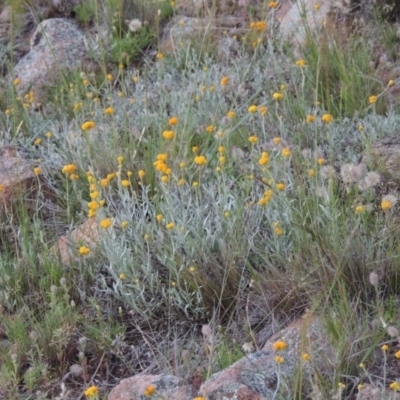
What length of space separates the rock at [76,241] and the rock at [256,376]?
1.04 m

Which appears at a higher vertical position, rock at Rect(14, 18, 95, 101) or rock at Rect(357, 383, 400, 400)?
rock at Rect(14, 18, 95, 101)

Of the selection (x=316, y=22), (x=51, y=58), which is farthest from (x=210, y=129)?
(x=51, y=58)

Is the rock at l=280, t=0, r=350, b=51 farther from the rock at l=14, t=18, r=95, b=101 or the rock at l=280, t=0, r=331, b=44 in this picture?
the rock at l=14, t=18, r=95, b=101

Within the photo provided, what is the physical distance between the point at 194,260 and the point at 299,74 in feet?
6.36

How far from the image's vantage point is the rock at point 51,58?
5441 mm

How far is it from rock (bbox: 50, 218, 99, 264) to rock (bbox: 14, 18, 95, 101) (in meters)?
1.77

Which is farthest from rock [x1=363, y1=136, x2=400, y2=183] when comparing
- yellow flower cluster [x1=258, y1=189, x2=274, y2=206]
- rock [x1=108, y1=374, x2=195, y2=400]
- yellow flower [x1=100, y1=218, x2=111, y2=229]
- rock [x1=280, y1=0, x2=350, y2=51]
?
rock [x1=108, y1=374, x2=195, y2=400]

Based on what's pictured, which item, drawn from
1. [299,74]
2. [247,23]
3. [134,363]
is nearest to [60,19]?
[247,23]

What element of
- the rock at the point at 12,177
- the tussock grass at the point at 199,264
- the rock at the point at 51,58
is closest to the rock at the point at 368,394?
the tussock grass at the point at 199,264

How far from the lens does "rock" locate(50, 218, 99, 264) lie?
11.6ft

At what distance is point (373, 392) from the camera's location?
2.43 metres

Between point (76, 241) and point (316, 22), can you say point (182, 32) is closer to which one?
point (316, 22)

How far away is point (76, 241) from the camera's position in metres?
3.69

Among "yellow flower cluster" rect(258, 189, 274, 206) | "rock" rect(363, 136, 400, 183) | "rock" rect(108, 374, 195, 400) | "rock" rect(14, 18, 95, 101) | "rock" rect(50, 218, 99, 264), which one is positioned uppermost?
"rock" rect(14, 18, 95, 101)
